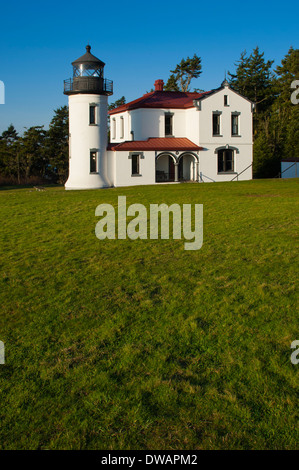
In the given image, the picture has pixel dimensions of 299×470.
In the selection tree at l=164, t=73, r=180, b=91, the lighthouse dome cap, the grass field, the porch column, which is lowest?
the grass field

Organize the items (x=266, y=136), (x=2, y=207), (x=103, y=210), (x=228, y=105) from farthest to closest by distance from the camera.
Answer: (x=266, y=136) < (x=228, y=105) < (x=2, y=207) < (x=103, y=210)

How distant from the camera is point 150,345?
20.2ft

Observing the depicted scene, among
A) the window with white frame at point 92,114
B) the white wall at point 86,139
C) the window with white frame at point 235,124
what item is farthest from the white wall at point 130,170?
the window with white frame at point 235,124

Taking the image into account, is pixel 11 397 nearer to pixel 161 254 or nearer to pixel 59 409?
pixel 59 409

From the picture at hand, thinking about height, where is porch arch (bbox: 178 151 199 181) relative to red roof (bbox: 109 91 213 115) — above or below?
below

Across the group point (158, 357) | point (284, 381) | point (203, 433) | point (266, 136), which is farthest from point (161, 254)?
point (266, 136)

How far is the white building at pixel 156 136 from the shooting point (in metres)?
32.9

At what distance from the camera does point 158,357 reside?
585 centimetres

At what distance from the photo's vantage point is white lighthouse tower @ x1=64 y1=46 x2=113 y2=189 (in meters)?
32.4

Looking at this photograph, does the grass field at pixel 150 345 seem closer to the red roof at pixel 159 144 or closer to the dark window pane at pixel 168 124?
the red roof at pixel 159 144

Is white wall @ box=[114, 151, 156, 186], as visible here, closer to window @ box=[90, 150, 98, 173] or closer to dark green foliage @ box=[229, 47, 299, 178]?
window @ box=[90, 150, 98, 173]

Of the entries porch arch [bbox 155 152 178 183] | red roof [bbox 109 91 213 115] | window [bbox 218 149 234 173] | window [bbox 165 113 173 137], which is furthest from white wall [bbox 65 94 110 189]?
window [bbox 218 149 234 173]

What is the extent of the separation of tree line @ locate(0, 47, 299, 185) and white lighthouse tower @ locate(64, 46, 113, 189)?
14646 millimetres

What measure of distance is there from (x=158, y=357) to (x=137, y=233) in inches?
313
